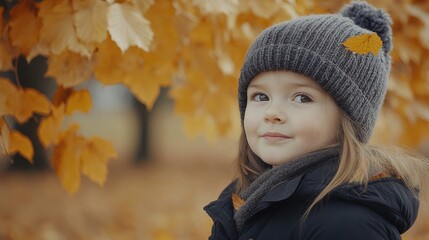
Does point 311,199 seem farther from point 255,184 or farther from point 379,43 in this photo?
point 379,43

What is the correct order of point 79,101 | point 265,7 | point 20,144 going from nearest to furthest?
point 265,7 < point 79,101 < point 20,144

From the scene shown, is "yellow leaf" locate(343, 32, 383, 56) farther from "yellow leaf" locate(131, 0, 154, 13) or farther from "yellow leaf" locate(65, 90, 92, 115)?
"yellow leaf" locate(65, 90, 92, 115)

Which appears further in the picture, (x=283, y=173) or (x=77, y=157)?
(x=77, y=157)

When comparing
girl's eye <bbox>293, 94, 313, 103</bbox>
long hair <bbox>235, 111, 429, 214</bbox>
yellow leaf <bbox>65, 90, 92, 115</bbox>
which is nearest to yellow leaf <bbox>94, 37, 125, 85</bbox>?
yellow leaf <bbox>65, 90, 92, 115</bbox>

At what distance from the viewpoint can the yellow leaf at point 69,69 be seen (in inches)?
111

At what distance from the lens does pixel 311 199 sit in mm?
2096

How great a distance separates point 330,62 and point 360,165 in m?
0.34

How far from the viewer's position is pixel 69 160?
3.13 m

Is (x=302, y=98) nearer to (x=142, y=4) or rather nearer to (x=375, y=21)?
(x=375, y=21)

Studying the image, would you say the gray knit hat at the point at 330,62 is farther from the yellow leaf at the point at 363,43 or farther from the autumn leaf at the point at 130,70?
the autumn leaf at the point at 130,70

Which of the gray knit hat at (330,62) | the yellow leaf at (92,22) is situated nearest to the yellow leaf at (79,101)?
the yellow leaf at (92,22)

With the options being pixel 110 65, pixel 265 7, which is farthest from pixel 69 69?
pixel 265 7

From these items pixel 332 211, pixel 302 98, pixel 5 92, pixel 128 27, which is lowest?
pixel 332 211

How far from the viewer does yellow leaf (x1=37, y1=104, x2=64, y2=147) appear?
3.11 m
